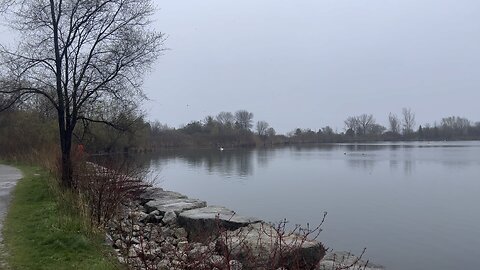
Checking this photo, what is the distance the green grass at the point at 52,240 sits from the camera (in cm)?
633

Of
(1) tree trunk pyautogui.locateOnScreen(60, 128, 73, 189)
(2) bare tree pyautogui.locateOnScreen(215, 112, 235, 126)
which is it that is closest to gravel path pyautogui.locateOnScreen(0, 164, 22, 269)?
(1) tree trunk pyautogui.locateOnScreen(60, 128, 73, 189)

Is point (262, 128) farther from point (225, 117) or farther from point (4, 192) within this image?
point (4, 192)

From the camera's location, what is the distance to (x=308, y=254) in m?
8.53

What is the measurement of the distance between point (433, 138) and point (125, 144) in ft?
283

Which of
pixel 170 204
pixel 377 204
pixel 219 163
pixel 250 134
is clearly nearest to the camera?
pixel 170 204

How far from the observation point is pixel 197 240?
954 centimetres

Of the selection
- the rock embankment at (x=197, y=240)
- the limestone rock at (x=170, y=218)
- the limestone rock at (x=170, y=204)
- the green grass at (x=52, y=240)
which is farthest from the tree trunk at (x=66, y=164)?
the limestone rock at (x=170, y=204)

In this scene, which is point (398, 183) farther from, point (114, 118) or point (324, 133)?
point (324, 133)

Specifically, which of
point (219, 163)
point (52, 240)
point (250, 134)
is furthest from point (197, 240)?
point (250, 134)

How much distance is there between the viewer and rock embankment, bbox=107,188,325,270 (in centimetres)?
574

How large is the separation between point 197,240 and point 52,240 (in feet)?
10.00

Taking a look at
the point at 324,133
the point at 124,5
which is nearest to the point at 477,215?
the point at 124,5

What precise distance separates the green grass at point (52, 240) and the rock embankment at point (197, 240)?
44 centimetres

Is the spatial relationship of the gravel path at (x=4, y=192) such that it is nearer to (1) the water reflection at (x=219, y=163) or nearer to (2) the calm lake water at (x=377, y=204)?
(2) the calm lake water at (x=377, y=204)
